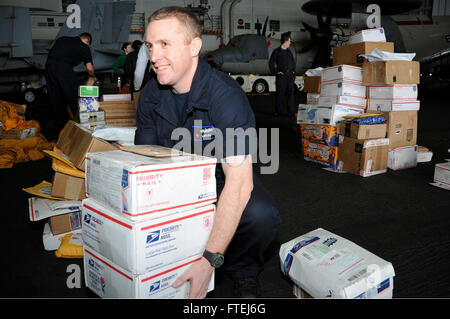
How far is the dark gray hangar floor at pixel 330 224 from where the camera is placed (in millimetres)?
1316

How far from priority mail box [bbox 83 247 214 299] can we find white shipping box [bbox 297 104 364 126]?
8.02 feet

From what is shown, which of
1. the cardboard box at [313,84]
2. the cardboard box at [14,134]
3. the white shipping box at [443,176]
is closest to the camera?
the white shipping box at [443,176]

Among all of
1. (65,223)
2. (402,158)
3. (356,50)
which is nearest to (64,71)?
(65,223)

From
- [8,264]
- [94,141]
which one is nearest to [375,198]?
[94,141]

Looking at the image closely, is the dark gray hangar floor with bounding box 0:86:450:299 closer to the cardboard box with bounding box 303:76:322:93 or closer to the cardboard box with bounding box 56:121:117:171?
the cardboard box with bounding box 56:121:117:171

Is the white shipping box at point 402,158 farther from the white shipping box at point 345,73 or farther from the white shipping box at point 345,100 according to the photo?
the white shipping box at point 345,73

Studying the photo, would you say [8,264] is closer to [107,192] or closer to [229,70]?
[107,192]

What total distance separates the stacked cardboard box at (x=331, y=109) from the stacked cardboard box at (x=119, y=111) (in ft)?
6.10

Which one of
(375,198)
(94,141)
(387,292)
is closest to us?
(387,292)

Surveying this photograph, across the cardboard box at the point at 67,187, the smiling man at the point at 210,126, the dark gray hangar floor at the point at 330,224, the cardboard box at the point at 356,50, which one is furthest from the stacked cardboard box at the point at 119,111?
the cardboard box at the point at 356,50

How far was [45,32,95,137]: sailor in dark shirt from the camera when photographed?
407 cm

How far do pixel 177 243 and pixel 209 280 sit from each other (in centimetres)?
22

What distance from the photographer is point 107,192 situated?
94 centimetres

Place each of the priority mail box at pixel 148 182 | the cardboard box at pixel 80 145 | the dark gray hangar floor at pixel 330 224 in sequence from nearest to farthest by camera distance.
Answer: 1. the priority mail box at pixel 148 182
2. the dark gray hangar floor at pixel 330 224
3. the cardboard box at pixel 80 145
